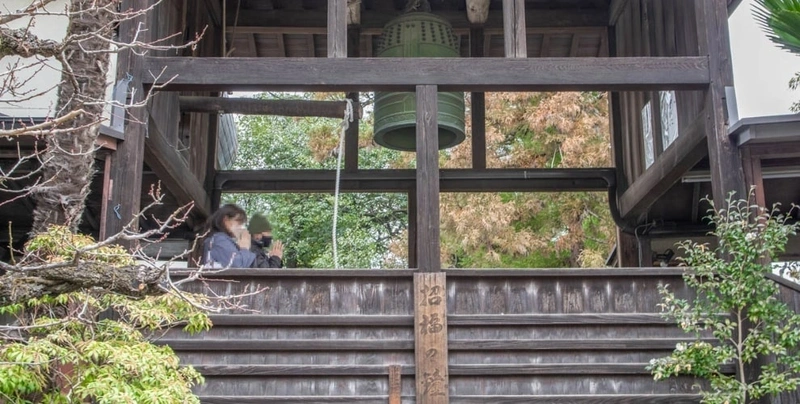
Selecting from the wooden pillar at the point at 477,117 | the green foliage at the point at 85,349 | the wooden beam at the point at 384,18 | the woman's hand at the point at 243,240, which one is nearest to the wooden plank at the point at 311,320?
the woman's hand at the point at 243,240

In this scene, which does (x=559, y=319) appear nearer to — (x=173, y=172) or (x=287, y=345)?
(x=287, y=345)

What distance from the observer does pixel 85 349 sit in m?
4.33

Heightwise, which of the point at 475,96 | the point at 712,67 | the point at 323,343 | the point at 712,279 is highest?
the point at 475,96

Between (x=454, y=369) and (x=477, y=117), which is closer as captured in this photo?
(x=454, y=369)

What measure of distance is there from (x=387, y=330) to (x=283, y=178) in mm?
3993

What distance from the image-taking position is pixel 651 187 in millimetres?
8203

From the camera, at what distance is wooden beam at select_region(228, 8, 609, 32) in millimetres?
9359

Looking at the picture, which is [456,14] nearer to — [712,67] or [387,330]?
[712,67]

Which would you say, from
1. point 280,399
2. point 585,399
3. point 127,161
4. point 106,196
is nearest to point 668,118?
point 585,399

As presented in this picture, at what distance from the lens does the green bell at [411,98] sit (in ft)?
25.7

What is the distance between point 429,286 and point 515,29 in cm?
211

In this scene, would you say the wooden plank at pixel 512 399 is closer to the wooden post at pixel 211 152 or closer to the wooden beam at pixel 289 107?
the wooden beam at pixel 289 107

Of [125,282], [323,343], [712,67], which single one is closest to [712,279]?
[712,67]

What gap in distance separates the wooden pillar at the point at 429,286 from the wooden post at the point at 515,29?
80 cm
